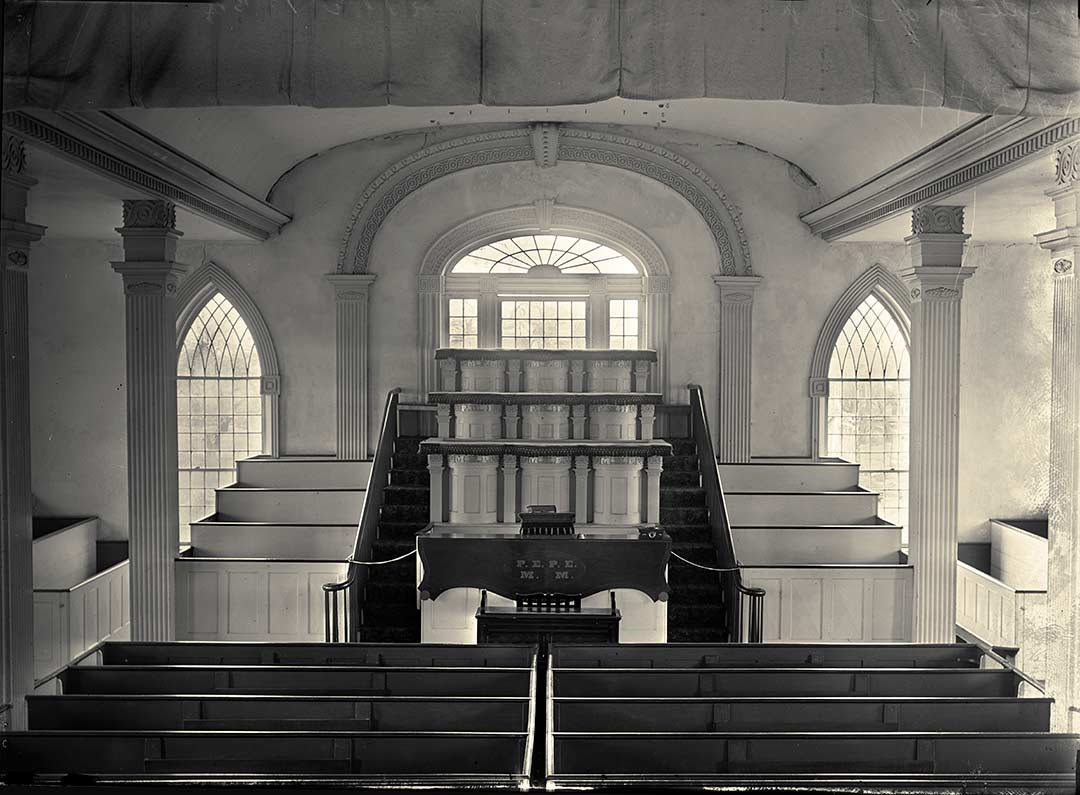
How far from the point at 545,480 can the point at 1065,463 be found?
4721 millimetres

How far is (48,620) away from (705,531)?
669 cm

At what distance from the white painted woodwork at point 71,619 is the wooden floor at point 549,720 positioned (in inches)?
164

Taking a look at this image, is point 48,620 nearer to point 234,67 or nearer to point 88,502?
point 88,502

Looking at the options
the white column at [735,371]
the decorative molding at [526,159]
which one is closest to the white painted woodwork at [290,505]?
the decorative molding at [526,159]

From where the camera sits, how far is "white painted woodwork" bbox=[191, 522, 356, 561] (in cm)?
986

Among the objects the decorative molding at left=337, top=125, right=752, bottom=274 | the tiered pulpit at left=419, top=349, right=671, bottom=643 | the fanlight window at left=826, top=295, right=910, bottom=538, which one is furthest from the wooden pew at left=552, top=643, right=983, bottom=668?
the fanlight window at left=826, top=295, right=910, bottom=538

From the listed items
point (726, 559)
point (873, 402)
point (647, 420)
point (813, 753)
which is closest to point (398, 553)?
point (647, 420)

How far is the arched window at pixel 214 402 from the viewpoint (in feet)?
43.4

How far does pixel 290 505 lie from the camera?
1070 cm

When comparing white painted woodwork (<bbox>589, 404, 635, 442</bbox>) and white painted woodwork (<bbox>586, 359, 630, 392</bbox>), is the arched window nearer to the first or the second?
white painted woodwork (<bbox>586, 359, 630, 392</bbox>)

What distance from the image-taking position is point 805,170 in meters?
12.3

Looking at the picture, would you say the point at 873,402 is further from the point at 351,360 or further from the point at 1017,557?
the point at 351,360

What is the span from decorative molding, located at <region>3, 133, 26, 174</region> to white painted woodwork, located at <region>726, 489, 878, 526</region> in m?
7.46

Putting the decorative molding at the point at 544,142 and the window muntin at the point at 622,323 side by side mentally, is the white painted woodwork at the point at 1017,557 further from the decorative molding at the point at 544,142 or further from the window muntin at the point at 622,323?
the decorative molding at the point at 544,142
